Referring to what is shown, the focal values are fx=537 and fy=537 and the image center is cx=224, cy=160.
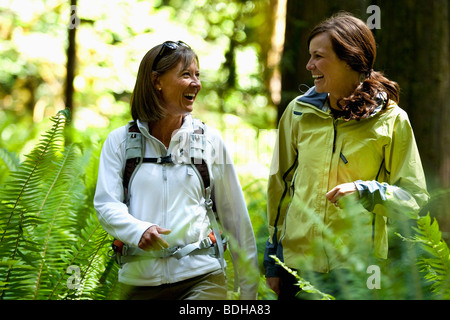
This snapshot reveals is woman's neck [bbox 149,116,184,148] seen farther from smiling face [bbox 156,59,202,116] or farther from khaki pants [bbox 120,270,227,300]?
khaki pants [bbox 120,270,227,300]

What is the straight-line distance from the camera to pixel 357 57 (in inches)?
102

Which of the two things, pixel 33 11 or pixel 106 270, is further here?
pixel 33 11

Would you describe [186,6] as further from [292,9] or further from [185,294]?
[185,294]

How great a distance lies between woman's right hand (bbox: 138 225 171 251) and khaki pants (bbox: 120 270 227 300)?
0.29 metres

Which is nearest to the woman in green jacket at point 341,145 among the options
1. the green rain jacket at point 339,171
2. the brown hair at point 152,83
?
the green rain jacket at point 339,171

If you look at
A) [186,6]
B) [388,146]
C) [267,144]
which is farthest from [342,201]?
[186,6]

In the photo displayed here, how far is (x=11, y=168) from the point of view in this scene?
4.21 metres

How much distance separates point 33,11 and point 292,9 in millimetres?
9559

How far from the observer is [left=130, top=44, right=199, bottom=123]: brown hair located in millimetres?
2707

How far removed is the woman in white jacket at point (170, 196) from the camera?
2467mm

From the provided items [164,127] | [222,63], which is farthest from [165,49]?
[222,63]

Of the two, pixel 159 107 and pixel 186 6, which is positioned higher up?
pixel 186 6

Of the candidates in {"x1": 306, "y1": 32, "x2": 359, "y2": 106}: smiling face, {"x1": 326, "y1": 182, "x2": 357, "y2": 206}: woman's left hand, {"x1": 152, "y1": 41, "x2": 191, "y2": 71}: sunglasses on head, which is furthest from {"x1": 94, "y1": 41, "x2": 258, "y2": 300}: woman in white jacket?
{"x1": 306, "y1": 32, "x2": 359, "y2": 106}: smiling face

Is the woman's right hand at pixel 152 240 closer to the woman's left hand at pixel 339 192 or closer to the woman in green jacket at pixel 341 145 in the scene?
the woman in green jacket at pixel 341 145
